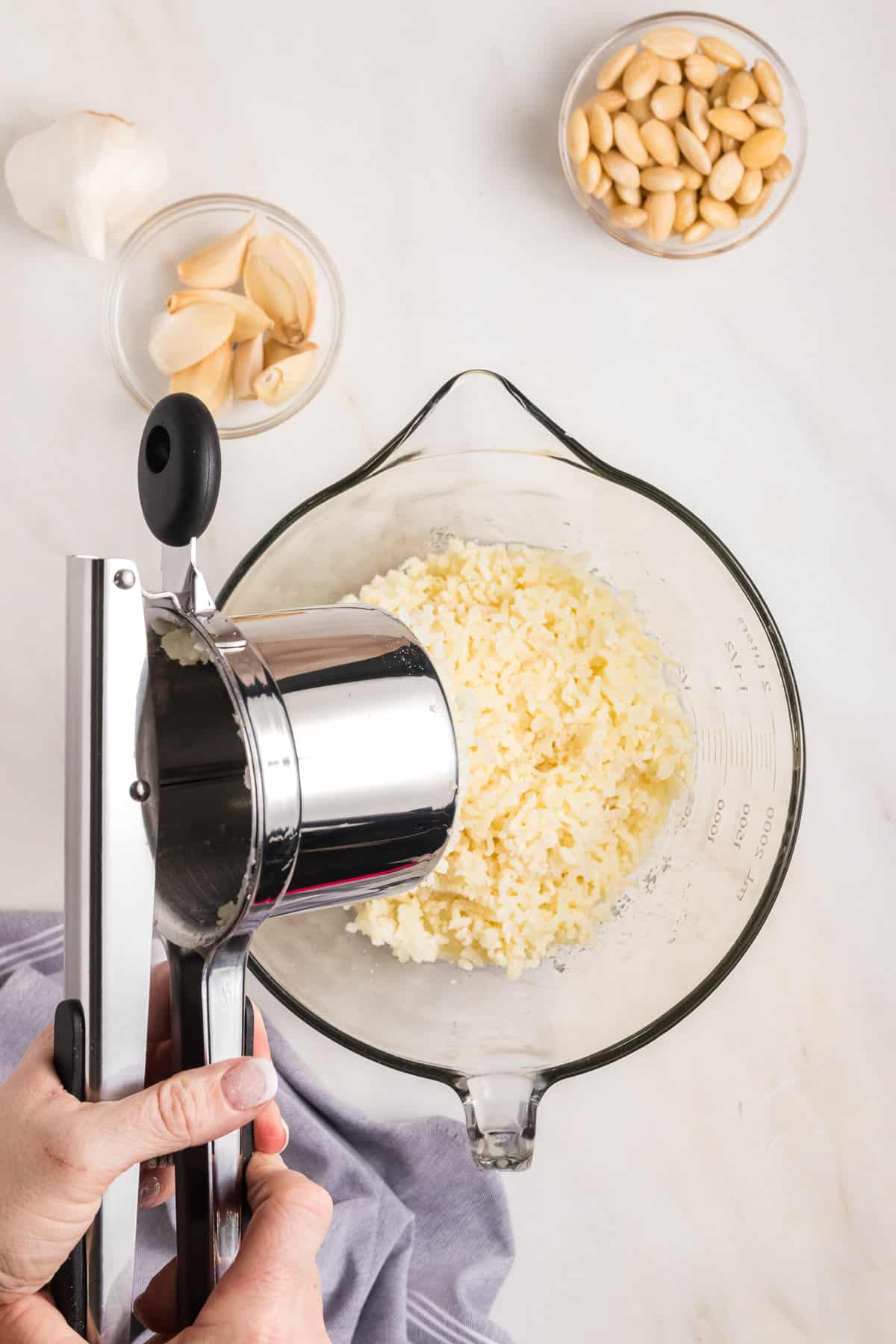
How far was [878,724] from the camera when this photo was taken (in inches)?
39.0

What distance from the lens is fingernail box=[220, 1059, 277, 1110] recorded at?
1.76 ft

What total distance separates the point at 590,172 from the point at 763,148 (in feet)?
0.50

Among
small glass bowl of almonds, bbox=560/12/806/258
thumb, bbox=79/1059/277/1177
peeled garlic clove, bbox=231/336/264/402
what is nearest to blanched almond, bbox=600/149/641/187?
small glass bowl of almonds, bbox=560/12/806/258

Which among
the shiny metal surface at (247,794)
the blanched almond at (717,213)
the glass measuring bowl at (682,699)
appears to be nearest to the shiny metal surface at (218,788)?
the shiny metal surface at (247,794)

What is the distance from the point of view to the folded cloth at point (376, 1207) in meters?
0.90

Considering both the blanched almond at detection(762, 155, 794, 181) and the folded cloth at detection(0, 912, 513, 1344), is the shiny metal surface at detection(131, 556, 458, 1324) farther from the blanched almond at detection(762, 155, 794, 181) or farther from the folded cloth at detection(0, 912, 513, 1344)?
the blanched almond at detection(762, 155, 794, 181)

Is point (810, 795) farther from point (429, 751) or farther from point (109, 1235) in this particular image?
point (109, 1235)

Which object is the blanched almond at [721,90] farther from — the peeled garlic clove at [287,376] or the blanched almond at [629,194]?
the peeled garlic clove at [287,376]

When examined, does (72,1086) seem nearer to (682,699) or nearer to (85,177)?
(682,699)

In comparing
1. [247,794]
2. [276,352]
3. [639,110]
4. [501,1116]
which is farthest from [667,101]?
[501,1116]

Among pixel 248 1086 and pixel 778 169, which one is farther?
pixel 778 169

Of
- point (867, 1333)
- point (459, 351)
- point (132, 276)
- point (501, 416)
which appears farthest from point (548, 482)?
point (867, 1333)

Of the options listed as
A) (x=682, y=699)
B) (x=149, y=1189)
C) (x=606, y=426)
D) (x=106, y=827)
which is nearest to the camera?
(x=106, y=827)

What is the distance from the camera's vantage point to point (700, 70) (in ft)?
3.07
